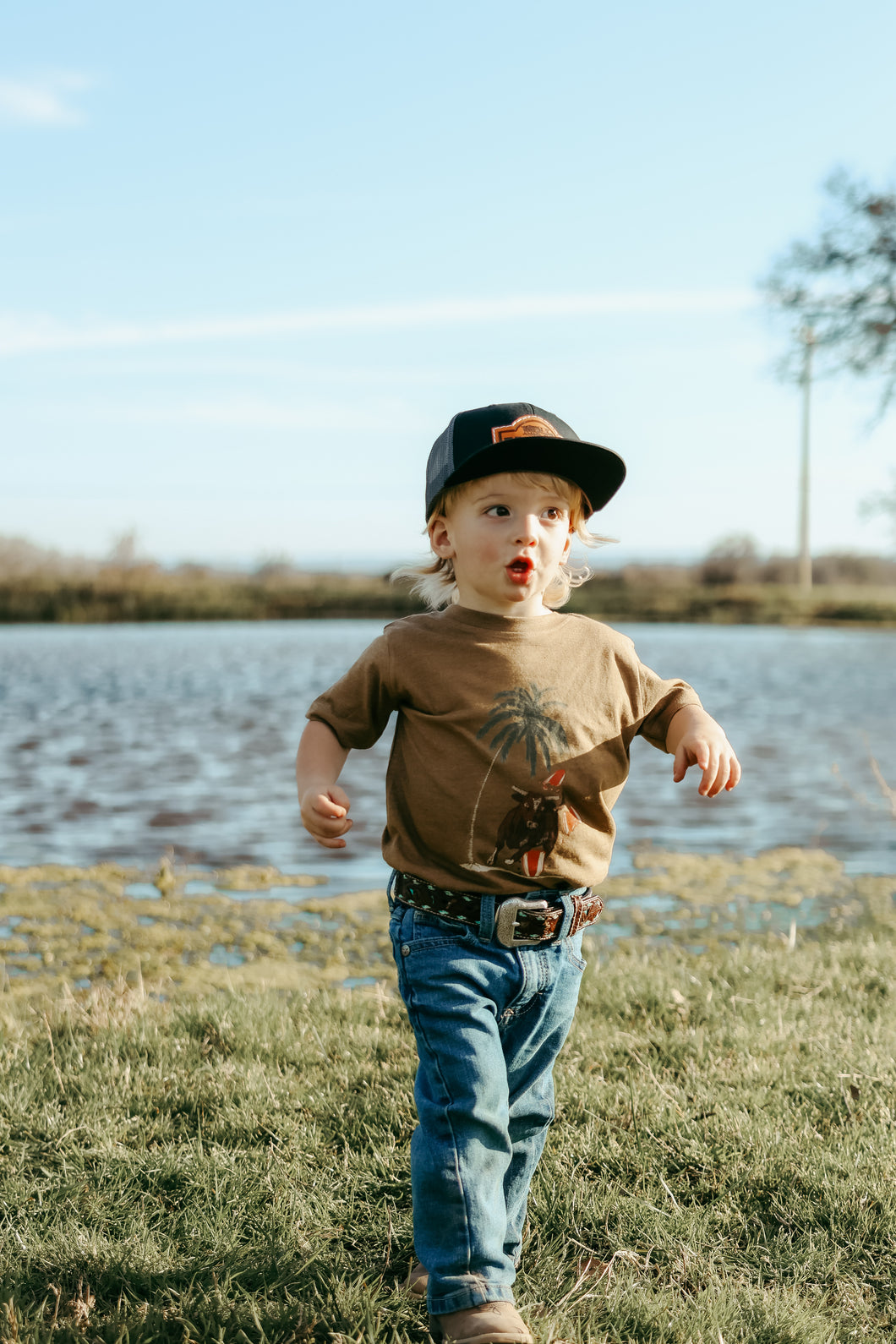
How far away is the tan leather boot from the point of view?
231 cm

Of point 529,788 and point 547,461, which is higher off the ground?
point 547,461

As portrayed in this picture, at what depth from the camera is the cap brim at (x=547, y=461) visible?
264cm

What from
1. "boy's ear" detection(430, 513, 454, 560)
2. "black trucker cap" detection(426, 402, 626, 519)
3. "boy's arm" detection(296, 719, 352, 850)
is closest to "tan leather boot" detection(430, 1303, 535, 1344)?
"boy's arm" detection(296, 719, 352, 850)

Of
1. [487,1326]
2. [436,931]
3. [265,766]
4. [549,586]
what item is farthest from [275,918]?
[265,766]

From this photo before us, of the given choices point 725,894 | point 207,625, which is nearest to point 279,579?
Answer: point 207,625

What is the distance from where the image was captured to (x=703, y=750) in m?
2.65

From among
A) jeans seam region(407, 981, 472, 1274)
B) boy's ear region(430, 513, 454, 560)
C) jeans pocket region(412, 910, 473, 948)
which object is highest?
boy's ear region(430, 513, 454, 560)

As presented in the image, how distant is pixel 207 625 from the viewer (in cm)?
4038

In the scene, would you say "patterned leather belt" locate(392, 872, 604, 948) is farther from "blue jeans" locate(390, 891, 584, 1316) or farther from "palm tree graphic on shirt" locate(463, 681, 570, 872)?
"palm tree graphic on shirt" locate(463, 681, 570, 872)

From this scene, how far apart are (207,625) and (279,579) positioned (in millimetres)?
6845

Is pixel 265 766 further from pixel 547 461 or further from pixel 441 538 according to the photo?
pixel 547 461

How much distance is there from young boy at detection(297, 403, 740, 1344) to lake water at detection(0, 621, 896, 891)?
3.72 meters

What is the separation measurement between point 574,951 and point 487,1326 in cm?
77

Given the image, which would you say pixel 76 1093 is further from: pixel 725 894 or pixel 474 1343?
pixel 725 894
